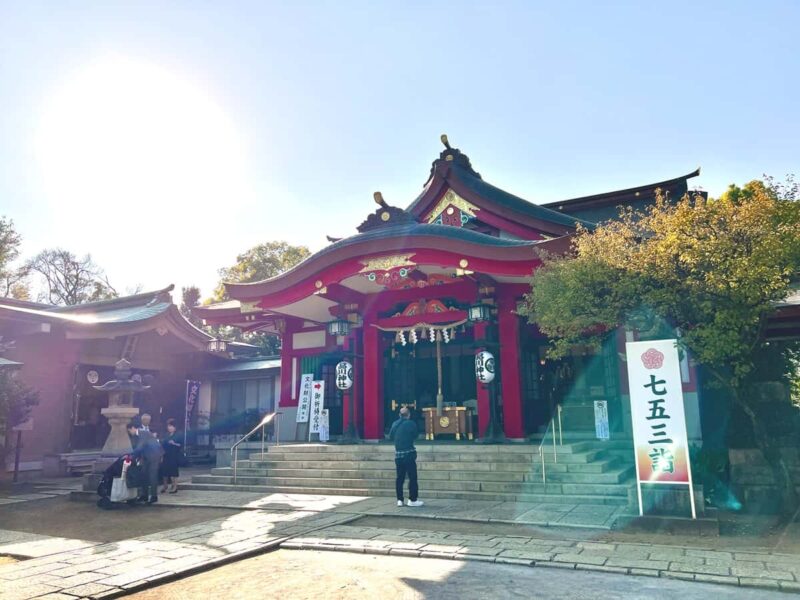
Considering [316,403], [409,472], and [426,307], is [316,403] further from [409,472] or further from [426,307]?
[409,472]

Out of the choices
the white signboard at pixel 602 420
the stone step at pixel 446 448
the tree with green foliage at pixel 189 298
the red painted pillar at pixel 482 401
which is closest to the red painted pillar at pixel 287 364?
→ the stone step at pixel 446 448

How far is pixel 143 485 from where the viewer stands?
10758 millimetres

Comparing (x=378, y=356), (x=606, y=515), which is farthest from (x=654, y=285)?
(x=378, y=356)

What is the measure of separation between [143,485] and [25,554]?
140 inches

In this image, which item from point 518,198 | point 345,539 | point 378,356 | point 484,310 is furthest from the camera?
point 518,198

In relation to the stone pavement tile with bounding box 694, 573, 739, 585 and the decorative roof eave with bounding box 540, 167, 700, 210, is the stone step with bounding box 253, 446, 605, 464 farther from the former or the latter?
the decorative roof eave with bounding box 540, 167, 700, 210

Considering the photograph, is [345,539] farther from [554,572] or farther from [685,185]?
[685,185]

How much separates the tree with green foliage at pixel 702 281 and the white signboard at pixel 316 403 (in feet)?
28.7

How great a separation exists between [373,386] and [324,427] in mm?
2272

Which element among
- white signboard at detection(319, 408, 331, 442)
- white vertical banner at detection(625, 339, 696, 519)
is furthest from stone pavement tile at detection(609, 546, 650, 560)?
white signboard at detection(319, 408, 331, 442)

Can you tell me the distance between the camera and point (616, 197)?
19047 mm

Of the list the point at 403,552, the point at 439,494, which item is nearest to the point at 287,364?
the point at 439,494

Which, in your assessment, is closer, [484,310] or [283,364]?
[484,310]

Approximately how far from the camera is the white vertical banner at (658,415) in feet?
24.7
